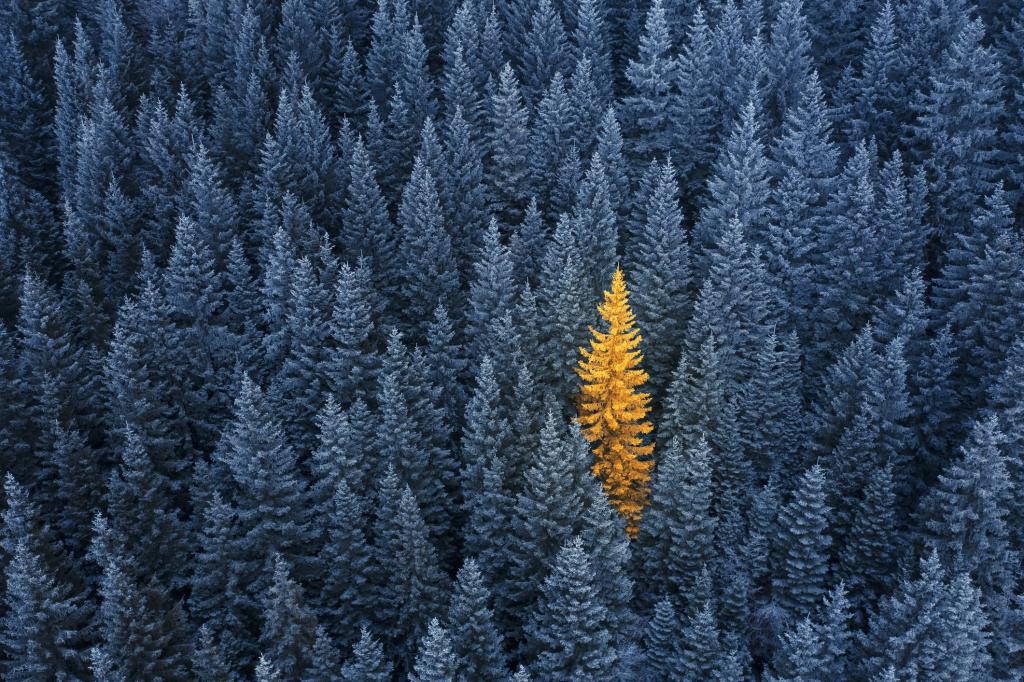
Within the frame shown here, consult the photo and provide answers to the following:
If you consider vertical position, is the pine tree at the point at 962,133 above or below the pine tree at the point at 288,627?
above

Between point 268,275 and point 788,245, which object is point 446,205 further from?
point 788,245

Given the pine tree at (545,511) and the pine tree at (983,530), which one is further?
the pine tree at (545,511)

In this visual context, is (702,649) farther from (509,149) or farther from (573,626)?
(509,149)

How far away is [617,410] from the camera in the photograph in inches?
1565

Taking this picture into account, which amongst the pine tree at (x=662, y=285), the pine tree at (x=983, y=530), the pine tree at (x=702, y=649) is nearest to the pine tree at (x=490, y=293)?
the pine tree at (x=662, y=285)

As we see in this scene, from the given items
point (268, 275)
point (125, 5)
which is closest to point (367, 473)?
point (268, 275)

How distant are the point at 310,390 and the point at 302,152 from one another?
55.2 ft

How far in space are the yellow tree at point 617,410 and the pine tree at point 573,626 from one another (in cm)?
624

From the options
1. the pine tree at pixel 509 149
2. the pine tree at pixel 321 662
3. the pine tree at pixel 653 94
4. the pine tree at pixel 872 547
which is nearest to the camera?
the pine tree at pixel 321 662

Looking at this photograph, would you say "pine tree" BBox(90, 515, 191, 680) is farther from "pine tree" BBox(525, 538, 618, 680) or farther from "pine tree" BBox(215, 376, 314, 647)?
"pine tree" BBox(525, 538, 618, 680)

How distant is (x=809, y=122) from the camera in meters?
50.2

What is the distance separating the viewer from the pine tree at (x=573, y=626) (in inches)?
1312

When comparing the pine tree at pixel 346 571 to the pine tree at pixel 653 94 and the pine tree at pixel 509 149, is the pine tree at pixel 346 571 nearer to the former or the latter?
the pine tree at pixel 509 149

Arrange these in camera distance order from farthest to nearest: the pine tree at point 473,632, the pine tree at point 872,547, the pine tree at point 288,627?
the pine tree at point 872,547 → the pine tree at point 288,627 → the pine tree at point 473,632
